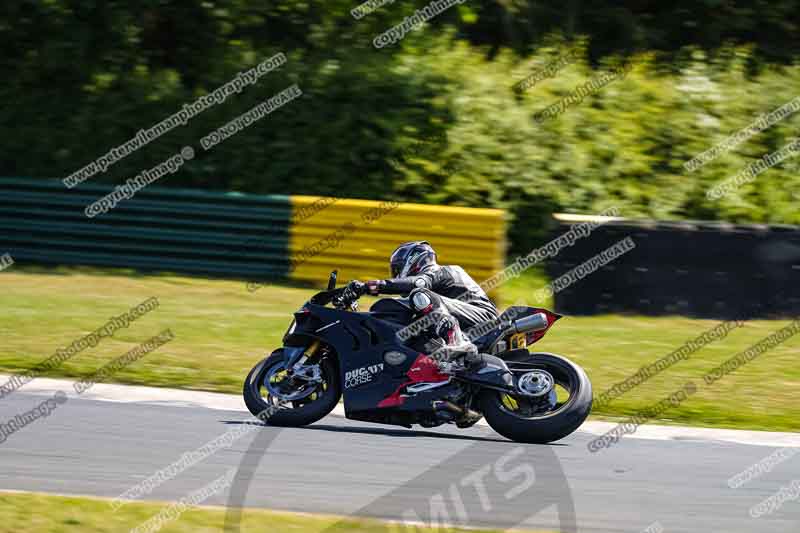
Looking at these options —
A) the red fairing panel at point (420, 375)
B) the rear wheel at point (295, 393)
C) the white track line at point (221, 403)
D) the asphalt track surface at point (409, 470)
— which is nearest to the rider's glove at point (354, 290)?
the rear wheel at point (295, 393)

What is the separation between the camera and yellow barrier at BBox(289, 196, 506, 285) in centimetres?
1641

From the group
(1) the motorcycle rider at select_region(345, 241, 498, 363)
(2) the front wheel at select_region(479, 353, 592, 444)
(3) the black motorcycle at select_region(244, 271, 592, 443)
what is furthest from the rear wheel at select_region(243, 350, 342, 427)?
(2) the front wheel at select_region(479, 353, 592, 444)

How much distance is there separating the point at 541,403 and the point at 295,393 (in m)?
1.87

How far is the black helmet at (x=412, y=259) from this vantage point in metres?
9.43

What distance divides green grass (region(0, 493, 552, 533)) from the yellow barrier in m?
9.48

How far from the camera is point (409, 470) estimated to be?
27.5 feet

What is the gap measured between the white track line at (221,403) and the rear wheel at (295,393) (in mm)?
→ 891

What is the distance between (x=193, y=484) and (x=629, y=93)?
1412 cm

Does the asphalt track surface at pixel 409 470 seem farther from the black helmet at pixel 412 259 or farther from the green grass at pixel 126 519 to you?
the black helmet at pixel 412 259

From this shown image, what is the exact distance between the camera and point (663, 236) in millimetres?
15125

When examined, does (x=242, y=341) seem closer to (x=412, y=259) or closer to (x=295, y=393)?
(x=295, y=393)

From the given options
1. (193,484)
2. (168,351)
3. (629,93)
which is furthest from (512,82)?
(193,484)

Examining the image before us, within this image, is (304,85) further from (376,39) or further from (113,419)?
(113,419)

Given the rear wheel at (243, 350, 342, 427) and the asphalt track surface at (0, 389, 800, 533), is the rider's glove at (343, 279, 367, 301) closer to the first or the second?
the rear wheel at (243, 350, 342, 427)
